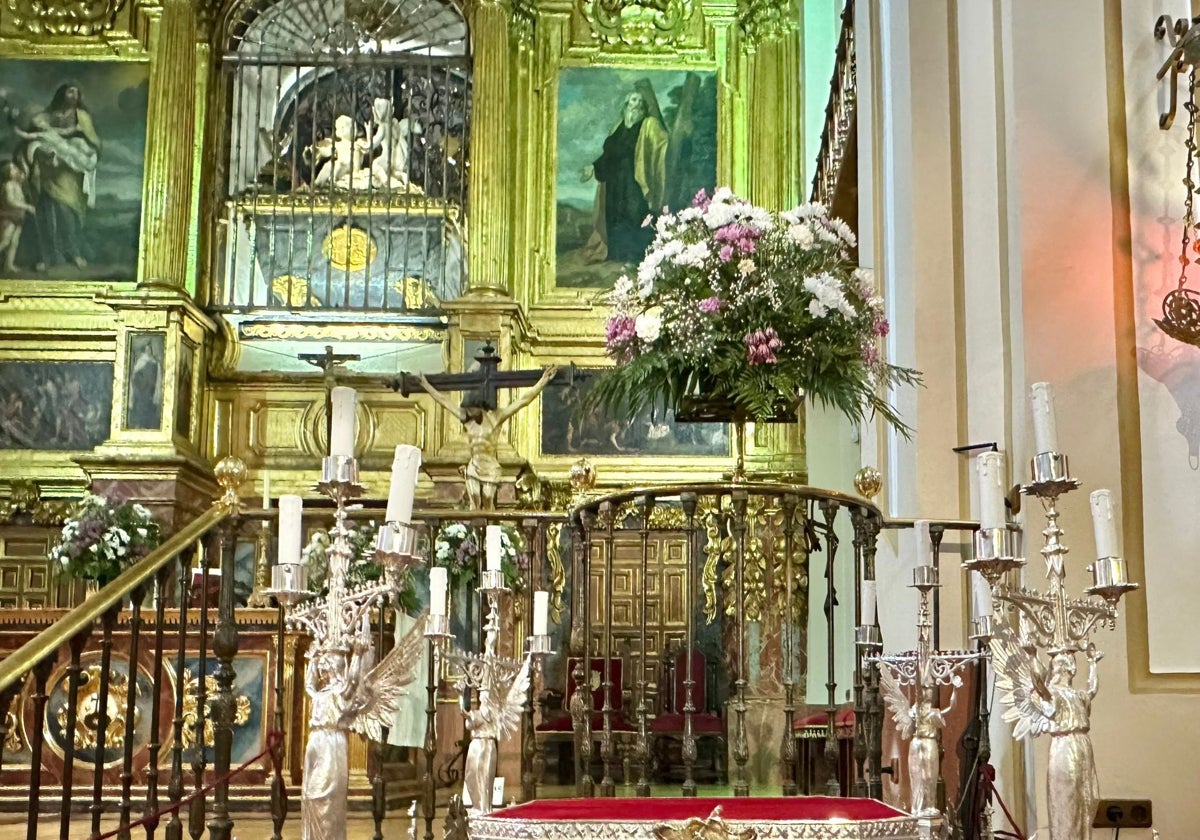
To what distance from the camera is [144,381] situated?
40.3 feet

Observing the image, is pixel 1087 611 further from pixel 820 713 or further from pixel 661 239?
pixel 820 713

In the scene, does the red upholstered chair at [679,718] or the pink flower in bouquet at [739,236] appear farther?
the red upholstered chair at [679,718]

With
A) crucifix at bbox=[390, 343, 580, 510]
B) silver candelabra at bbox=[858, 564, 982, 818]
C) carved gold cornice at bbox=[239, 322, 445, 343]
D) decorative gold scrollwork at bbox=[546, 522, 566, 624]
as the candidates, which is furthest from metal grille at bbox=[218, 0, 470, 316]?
silver candelabra at bbox=[858, 564, 982, 818]

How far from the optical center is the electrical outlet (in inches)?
200

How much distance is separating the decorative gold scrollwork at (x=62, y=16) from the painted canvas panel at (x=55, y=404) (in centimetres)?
313

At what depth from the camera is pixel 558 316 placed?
13164mm

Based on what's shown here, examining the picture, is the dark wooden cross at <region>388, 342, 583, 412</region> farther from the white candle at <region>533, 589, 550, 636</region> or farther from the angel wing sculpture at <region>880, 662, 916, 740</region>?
the angel wing sculpture at <region>880, 662, 916, 740</region>

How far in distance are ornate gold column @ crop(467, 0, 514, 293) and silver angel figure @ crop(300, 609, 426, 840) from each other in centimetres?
916

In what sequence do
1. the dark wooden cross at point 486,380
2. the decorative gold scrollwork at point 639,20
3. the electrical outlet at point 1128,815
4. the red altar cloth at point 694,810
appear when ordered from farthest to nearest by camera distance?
1. the decorative gold scrollwork at point 639,20
2. the dark wooden cross at point 486,380
3. the electrical outlet at point 1128,815
4. the red altar cloth at point 694,810

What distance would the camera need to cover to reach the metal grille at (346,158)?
13.2 meters

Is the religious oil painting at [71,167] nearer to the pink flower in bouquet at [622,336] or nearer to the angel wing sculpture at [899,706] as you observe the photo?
the pink flower in bouquet at [622,336]

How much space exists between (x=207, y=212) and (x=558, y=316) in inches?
127

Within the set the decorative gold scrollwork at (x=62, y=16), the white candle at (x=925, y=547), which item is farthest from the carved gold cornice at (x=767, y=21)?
the white candle at (x=925, y=547)

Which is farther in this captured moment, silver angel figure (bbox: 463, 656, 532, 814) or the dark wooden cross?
the dark wooden cross
